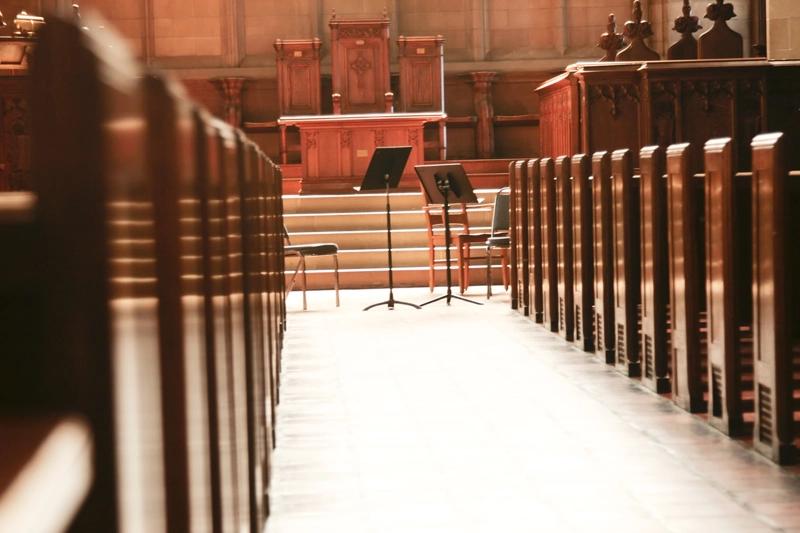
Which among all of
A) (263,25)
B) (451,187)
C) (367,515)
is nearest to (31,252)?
(367,515)

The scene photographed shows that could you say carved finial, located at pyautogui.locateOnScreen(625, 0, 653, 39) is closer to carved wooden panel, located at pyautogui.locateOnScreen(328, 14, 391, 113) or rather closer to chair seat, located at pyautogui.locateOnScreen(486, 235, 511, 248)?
chair seat, located at pyautogui.locateOnScreen(486, 235, 511, 248)

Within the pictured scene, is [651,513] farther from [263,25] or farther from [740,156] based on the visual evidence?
[263,25]

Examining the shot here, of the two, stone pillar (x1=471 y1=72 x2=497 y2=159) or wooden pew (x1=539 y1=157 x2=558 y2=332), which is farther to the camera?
stone pillar (x1=471 y1=72 x2=497 y2=159)

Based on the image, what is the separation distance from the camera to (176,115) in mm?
975

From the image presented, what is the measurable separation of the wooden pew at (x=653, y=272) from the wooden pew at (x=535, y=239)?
→ 7.62 ft

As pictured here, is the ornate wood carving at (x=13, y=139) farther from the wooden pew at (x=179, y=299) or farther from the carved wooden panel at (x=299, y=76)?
the wooden pew at (x=179, y=299)

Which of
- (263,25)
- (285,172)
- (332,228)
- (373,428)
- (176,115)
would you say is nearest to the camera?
(176,115)

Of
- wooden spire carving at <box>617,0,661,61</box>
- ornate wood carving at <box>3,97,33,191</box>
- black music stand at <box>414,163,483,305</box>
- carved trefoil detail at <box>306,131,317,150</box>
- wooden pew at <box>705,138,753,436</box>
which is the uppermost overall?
wooden spire carving at <box>617,0,661,61</box>

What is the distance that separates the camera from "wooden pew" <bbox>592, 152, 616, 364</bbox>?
4.70 meters

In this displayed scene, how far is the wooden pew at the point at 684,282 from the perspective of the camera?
3.61 m

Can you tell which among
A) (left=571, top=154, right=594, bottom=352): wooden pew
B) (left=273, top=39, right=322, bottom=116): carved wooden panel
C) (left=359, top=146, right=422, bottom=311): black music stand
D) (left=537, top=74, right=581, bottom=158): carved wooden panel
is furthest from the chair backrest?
(left=273, top=39, right=322, bottom=116): carved wooden panel

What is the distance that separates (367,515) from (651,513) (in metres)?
0.72

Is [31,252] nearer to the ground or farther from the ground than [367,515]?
farther from the ground

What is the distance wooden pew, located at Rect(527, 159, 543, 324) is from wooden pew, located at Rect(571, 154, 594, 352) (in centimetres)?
107
